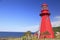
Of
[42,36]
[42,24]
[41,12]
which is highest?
[41,12]

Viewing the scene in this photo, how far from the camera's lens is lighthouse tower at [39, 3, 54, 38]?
20.7 metres

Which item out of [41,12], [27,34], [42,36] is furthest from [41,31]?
[27,34]

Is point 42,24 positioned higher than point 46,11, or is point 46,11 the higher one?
point 46,11

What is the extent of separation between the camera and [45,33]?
20.6 m

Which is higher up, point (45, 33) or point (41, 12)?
point (41, 12)

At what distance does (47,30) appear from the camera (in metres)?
20.6

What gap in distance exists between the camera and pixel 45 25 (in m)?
20.8

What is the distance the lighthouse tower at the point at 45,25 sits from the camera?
20.7 metres

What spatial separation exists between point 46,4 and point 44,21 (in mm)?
2125

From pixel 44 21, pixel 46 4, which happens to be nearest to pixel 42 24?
pixel 44 21

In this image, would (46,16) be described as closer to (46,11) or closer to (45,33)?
(46,11)

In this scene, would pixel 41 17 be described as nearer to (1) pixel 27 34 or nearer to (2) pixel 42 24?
(2) pixel 42 24

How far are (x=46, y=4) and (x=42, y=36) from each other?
3878 millimetres

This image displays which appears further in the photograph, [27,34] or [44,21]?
[27,34]
